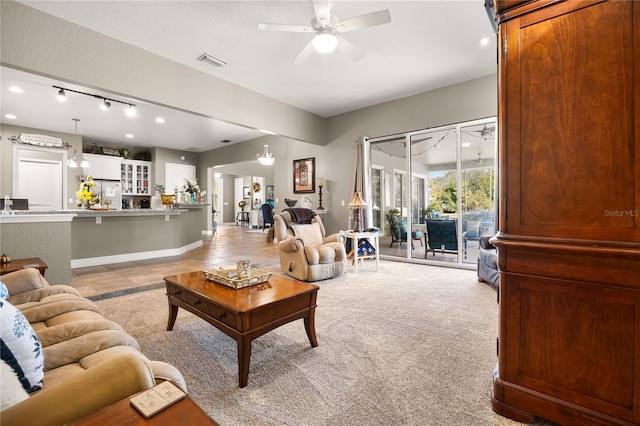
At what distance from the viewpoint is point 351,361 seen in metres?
2.06

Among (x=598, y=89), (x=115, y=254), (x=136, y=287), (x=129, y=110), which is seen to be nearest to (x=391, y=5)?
(x=598, y=89)

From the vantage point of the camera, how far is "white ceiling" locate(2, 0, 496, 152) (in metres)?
2.92

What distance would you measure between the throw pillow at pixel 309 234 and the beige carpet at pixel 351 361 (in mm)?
1224

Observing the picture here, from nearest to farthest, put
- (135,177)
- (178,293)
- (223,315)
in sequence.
Answer: (223,315)
(178,293)
(135,177)

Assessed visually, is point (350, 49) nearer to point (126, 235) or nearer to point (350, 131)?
point (350, 131)

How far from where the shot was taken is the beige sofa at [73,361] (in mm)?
781

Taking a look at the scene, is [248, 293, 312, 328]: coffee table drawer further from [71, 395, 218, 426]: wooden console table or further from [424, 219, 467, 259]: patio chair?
[424, 219, 467, 259]: patio chair

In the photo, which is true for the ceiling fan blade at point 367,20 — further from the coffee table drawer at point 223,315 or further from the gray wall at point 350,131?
the gray wall at point 350,131

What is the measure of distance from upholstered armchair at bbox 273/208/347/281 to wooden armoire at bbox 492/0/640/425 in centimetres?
264

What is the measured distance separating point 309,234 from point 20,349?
3808mm

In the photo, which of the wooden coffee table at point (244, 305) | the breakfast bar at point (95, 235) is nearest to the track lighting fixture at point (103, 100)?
the breakfast bar at point (95, 235)

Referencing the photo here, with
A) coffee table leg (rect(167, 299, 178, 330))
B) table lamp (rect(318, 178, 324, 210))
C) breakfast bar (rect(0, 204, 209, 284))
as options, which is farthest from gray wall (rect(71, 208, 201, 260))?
coffee table leg (rect(167, 299, 178, 330))

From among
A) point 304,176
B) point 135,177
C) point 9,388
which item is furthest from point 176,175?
point 9,388

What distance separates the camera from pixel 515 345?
1552 mm
